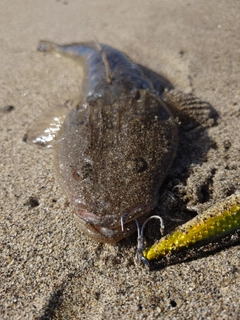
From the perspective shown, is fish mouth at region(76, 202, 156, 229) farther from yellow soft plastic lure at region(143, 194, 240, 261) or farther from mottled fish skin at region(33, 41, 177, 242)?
yellow soft plastic lure at region(143, 194, 240, 261)

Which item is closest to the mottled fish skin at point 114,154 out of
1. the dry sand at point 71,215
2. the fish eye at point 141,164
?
the fish eye at point 141,164

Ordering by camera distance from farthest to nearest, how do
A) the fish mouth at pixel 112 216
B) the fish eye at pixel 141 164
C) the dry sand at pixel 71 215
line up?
1. the fish eye at pixel 141 164
2. the fish mouth at pixel 112 216
3. the dry sand at pixel 71 215

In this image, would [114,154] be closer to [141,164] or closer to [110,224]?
[141,164]

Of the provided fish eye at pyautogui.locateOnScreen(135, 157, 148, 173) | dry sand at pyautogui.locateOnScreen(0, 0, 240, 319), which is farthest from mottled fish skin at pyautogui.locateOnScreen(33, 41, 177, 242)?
dry sand at pyautogui.locateOnScreen(0, 0, 240, 319)

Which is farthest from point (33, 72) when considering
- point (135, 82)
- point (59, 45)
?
point (135, 82)

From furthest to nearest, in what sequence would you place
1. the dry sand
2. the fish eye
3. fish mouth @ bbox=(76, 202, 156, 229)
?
the fish eye → fish mouth @ bbox=(76, 202, 156, 229) → the dry sand

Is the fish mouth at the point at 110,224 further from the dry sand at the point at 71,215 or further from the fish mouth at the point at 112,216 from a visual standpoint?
the dry sand at the point at 71,215


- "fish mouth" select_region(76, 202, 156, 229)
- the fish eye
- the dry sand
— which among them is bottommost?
the dry sand
